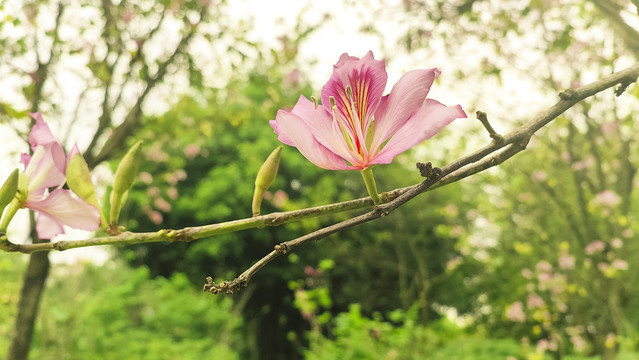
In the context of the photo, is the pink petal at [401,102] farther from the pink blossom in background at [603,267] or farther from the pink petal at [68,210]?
the pink blossom in background at [603,267]

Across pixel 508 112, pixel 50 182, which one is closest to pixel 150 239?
pixel 50 182

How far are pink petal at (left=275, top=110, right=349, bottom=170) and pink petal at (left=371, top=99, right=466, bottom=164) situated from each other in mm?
47

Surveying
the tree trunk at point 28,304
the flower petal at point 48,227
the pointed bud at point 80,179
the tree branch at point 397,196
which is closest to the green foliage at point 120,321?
the tree trunk at point 28,304

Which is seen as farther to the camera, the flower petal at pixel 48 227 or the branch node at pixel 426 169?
the flower petal at pixel 48 227

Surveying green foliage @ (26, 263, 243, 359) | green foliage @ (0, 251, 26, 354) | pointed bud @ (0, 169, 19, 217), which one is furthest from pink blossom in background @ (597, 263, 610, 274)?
green foliage @ (0, 251, 26, 354)

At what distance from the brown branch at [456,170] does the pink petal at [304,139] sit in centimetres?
8

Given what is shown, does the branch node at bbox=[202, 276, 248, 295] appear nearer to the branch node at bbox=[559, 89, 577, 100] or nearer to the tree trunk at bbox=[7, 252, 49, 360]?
the branch node at bbox=[559, 89, 577, 100]

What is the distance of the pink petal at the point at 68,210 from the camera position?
25.5 inches

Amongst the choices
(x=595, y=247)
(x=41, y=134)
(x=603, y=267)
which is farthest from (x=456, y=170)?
(x=603, y=267)

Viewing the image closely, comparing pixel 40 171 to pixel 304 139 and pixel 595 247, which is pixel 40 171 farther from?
pixel 595 247

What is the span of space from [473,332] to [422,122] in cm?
1065

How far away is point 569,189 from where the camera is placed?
902 centimetres

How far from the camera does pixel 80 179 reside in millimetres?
608

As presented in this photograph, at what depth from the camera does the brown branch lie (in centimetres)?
45
